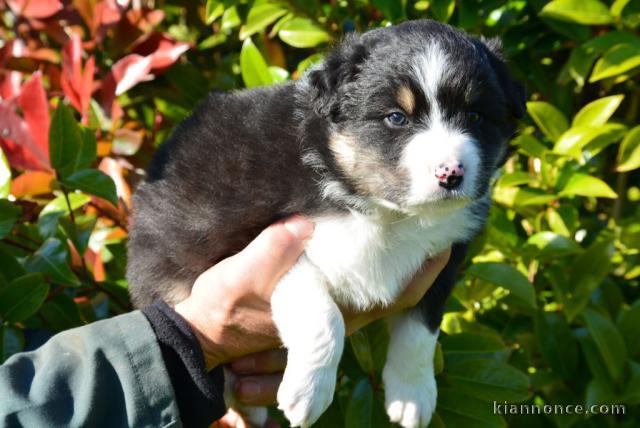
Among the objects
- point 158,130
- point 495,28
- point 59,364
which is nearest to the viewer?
point 59,364

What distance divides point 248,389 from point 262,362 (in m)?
0.10

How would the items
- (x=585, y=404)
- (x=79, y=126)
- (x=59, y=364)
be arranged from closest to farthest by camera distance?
(x=59, y=364)
(x=79, y=126)
(x=585, y=404)

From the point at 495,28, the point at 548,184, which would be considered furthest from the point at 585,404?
the point at 495,28

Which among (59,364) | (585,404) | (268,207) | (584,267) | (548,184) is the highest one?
(268,207)

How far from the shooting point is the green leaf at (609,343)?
2512mm

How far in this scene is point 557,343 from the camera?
8.64 feet

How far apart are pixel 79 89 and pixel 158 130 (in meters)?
0.39

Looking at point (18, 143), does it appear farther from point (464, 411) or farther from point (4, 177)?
point (464, 411)

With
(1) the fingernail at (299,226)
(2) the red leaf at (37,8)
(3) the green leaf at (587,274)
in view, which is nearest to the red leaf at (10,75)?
(2) the red leaf at (37,8)

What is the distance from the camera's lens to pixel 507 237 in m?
2.64

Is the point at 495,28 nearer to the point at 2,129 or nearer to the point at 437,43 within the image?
the point at 437,43

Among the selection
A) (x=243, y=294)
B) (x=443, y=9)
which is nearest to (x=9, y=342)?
(x=243, y=294)

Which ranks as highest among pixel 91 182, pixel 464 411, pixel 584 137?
pixel 91 182

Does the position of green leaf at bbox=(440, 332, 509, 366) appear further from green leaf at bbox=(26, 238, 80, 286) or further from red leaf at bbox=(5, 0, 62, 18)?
red leaf at bbox=(5, 0, 62, 18)
